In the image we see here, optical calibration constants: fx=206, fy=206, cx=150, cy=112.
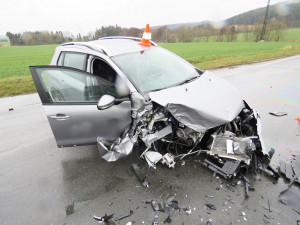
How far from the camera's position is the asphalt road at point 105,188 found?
245 cm

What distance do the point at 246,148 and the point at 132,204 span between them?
1727 mm

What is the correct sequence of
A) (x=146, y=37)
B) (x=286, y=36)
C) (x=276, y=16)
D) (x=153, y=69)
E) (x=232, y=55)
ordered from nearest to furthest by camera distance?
(x=153, y=69), (x=146, y=37), (x=232, y=55), (x=286, y=36), (x=276, y=16)

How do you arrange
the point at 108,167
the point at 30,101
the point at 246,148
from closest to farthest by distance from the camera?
the point at 246,148, the point at 108,167, the point at 30,101

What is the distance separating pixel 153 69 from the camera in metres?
3.72

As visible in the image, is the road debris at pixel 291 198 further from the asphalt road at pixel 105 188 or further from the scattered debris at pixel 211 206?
the scattered debris at pixel 211 206

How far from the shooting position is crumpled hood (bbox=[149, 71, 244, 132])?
276cm

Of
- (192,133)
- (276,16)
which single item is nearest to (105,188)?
(192,133)

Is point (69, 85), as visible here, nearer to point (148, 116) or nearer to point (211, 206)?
point (148, 116)

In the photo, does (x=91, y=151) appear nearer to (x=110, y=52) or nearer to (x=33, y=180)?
(x=33, y=180)

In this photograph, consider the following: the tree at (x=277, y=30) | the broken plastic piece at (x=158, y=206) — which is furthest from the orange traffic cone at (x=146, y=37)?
the tree at (x=277, y=30)

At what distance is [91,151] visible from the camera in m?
3.80

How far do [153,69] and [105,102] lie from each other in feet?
4.12

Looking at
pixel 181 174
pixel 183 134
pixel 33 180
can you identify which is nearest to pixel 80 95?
pixel 33 180

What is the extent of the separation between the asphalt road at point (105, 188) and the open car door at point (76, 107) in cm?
55
